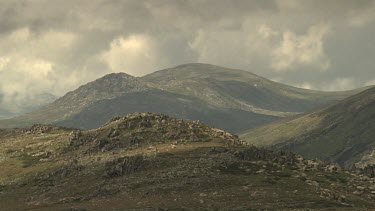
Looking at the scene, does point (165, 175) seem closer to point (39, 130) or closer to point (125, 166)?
point (125, 166)

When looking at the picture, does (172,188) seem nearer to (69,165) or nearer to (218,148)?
(218,148)

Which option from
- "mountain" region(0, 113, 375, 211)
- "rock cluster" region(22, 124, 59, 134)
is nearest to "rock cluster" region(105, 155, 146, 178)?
"mountain" region(0, 113, 375, 211)

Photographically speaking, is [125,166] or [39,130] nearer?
[125,166]

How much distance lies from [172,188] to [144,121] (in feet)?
164

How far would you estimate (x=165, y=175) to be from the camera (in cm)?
9994

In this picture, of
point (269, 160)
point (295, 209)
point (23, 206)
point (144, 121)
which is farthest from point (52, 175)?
point (295, 209)

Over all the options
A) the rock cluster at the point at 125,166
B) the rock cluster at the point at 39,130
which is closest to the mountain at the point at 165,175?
the rock cluster at the point at 125,166

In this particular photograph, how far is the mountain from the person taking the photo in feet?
271

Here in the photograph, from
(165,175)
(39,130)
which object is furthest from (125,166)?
(39,130)

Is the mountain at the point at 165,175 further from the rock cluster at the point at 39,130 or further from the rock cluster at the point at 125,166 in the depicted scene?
the rock cluster at the point at 39,130

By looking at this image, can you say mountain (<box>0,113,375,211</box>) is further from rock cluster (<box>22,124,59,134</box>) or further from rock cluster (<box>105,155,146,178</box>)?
rock cluster (<box>22,124,59,134</box>)

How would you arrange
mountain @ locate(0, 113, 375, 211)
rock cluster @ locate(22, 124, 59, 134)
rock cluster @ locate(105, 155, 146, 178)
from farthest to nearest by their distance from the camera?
rock cluster @ locate(22, 124, 59, 134)
rock cluster @ locate(105, 155, 146, 178)
mountain @ locate(0, 113, 375, 211)

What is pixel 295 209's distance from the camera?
7125cm

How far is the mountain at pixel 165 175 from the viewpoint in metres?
82.7
